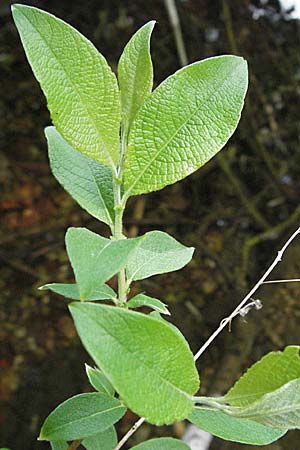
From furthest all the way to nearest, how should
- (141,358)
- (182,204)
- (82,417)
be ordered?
(182,204) → (82,417) → (141,358)

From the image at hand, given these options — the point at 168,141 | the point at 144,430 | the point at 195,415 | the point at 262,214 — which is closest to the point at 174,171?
the point at 168,141

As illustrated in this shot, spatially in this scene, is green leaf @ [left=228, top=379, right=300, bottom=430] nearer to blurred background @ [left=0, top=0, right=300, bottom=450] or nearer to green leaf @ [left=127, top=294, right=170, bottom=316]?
green leaf @ [left=127, top=294, right=170, bottom=316]

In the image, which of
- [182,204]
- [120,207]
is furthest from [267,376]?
[182,204]

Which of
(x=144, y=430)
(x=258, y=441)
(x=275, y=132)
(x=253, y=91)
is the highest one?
(x=258, y=441)

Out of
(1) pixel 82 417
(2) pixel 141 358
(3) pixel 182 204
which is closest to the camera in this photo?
(2) pixel 141 358

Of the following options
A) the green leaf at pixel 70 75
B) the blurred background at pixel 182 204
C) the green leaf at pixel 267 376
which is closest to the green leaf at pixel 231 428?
the green leaf at pixel 267 376

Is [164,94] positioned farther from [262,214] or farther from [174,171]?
[262,214]

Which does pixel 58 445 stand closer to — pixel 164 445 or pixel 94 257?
pixel 164 445

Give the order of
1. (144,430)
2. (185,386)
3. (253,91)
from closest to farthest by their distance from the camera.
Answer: (185,386) < (144,430) < (253,91)
